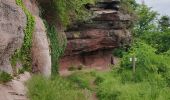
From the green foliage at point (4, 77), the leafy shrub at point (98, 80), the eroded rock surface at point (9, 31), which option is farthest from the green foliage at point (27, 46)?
the leafy shrub at point (98, 80)

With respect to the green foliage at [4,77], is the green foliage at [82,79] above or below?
below

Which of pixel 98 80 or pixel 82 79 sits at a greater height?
pixel 82 79

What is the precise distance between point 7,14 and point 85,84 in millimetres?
7278

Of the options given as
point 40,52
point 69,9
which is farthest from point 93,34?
point 40,52

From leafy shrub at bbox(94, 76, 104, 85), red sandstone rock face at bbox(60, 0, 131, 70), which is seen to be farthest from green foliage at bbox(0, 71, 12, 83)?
red sandstone rock face at bbox(60, 0, 131, 70)

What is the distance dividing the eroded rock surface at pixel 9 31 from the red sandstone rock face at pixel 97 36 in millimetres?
10095

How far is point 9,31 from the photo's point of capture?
12.3 m

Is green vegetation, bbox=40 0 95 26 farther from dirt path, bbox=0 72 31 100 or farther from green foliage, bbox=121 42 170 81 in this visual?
dirt path, bbox=0 72 31 100

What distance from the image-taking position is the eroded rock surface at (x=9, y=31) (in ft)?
39.3

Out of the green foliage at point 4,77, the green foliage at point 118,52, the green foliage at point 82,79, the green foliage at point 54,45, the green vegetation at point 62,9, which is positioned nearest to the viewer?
the green foliage at point 4,77

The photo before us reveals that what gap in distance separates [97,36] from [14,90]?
1304cm

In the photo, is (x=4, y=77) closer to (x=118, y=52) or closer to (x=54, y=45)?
(x=54, y=45)

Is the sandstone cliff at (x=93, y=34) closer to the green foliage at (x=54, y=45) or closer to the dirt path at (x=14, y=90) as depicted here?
the green foliage at (x=54, y=45)

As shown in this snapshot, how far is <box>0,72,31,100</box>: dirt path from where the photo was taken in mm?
11359
